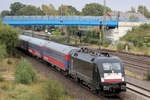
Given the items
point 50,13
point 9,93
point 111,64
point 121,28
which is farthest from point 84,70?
point 50,13

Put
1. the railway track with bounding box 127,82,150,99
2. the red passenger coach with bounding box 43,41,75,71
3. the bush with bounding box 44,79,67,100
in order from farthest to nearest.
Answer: the red passenger coach with bounding box 43,41,75,71
the railway track with bounding box 127,82,150,99
the bush with bounding box 44,79,67,100

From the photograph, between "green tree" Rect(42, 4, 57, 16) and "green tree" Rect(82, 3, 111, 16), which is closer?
"green tree" Rect(42, 4, 57, 16)

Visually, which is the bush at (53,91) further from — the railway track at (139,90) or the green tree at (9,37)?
the green tree at (9,37)

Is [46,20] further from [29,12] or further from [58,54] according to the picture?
[29,12]

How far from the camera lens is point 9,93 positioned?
1617cm

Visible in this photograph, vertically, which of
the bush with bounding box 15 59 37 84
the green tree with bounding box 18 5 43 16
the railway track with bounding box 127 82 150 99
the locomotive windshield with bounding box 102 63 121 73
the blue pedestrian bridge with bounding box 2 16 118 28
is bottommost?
the railway track with bounding box 127 82 150 99

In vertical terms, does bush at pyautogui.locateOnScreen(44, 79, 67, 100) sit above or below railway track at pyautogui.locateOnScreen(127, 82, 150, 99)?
above

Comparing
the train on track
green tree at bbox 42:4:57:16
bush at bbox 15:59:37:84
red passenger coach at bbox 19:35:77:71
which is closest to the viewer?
the train on track

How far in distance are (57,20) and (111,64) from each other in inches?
1726

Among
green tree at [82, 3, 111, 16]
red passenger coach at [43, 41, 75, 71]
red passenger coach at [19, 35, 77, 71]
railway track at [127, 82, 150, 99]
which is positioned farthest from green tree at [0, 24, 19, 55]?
green tree at [82, 3, 111, 16]

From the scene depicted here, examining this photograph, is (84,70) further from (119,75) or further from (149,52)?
(149,52)

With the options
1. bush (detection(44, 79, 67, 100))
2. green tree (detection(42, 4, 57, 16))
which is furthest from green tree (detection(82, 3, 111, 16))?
bush (detection(44, 79, 67, 100))

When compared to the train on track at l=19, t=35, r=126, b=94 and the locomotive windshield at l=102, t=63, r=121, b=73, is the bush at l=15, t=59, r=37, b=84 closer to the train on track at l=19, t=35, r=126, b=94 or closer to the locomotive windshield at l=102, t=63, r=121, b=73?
the train on track at l=19, t=35, r=126, b=94

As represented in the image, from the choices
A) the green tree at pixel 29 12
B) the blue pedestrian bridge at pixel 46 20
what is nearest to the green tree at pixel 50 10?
the green tree at pixel 29 12
